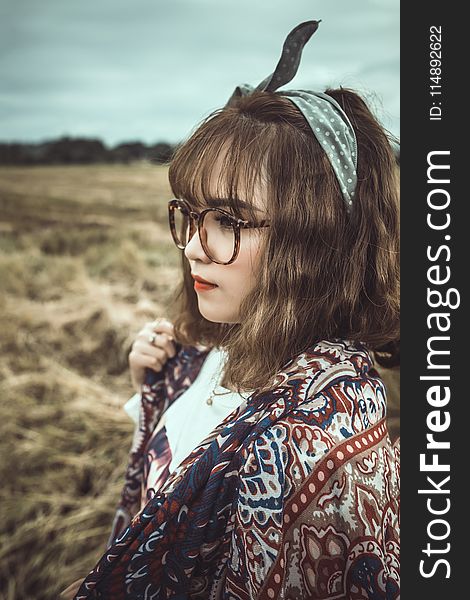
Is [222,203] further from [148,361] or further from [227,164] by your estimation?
[148,361]

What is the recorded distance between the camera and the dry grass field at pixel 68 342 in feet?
5.31

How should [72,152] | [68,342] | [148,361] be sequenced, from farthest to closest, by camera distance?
[72,152] < [68,342] < [148,361]

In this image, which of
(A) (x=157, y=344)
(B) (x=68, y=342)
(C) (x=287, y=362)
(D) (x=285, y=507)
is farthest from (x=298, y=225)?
(B) (x=68, y=342)

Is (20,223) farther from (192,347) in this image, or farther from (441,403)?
(441,403)

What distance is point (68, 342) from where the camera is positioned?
2172 mm

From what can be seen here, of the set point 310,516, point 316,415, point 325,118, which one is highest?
point 325,118

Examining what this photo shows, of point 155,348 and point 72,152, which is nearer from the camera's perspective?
point 155,348

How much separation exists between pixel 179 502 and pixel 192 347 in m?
0.38

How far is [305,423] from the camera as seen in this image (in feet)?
2.47

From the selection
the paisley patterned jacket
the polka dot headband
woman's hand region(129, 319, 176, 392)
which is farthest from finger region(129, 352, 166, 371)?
the polka dot headband

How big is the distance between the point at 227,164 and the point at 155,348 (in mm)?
470

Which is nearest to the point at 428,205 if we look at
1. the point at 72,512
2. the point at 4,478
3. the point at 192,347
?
the point at 192,347

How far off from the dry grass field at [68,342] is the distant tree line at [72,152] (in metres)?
0.04

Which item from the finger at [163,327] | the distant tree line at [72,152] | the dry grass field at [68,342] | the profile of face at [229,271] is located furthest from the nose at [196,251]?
the distant tree line at [72,152]
